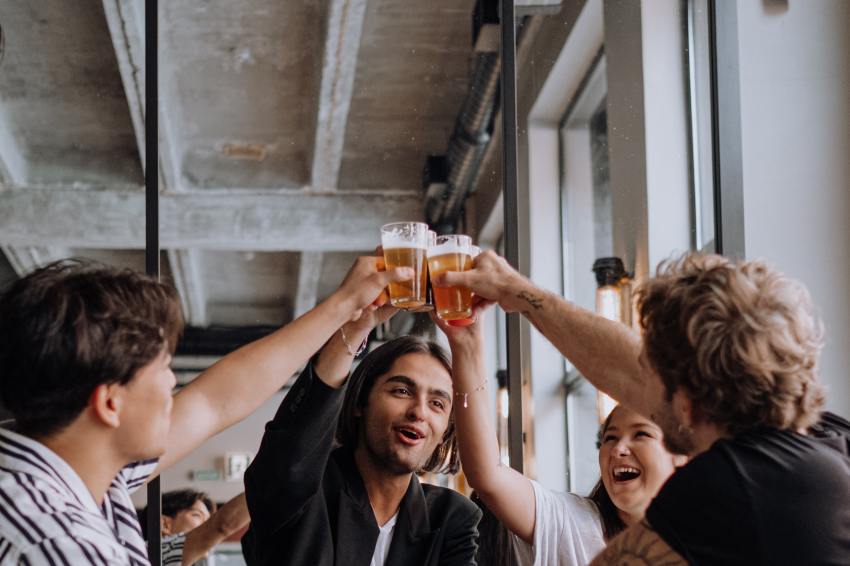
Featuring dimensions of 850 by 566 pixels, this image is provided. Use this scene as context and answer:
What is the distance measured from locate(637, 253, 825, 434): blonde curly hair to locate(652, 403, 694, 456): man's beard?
53 millimetres

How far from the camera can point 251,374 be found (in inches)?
81.4

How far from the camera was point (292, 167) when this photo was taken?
4520 mm

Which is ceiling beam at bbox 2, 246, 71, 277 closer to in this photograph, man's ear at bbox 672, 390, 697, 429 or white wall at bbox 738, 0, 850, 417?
white wall at bbox 738, 0, 850, 417

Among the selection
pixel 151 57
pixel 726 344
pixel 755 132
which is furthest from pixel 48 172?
pixel 726 344

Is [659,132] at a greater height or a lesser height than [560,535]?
greater

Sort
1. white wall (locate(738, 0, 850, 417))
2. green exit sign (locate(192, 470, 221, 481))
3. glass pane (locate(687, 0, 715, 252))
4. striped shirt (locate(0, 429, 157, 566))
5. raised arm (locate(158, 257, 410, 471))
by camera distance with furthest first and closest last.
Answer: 1. green exit sign (locate(192, 470, 221, 481))
2. glass pane (locate(687, 0, 715, 252))
3. white wall (locate(738, 0, 850, 417))
4. raised arm (locate(158, 257, 410, 471))
5. striped shirt (locate(0, 429, 157, 566))

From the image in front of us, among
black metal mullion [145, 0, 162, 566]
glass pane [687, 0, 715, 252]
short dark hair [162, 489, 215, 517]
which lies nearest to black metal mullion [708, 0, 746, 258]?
glass pane [687, 0, 715, 252]

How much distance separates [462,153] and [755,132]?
3.10 ft

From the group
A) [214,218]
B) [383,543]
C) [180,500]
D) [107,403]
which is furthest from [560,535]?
[214,218]

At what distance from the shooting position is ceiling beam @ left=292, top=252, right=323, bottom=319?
4.27 metres

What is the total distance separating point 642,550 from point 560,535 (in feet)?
3.09

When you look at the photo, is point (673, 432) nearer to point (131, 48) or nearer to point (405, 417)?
point (405, 417)

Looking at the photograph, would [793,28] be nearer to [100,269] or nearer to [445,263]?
[445,263]

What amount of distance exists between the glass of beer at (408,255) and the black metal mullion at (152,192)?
930 millimetres
